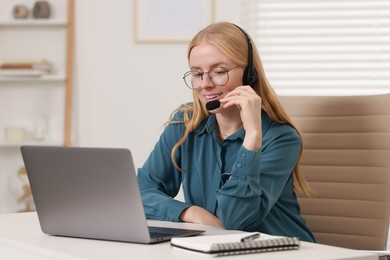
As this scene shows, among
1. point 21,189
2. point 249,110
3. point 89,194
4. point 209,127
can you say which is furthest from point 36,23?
point 89,194

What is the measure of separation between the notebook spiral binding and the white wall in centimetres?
286

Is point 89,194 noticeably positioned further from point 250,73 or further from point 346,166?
point 346,166

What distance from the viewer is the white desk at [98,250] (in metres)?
1.50

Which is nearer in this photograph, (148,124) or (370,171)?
(370,171)

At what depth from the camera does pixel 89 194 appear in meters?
1.71

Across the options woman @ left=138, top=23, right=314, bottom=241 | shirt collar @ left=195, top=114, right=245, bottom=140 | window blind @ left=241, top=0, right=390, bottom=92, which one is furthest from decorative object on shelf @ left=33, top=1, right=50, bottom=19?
shirt collar @ left=195, top=114, right=245, bottom=140

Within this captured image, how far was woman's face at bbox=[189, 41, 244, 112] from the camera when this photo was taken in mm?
2207

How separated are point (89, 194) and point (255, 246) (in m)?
0.41

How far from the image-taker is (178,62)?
14.4 ft

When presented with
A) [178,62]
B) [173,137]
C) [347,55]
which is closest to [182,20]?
[178,62]

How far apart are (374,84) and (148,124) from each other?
4.19ft

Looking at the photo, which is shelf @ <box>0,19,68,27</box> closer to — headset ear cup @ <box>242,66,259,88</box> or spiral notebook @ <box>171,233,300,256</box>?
headset ear cup @ <box>242,66,259,88</box>

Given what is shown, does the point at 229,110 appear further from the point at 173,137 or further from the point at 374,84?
the point at 374,84

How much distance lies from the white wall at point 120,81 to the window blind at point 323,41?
Answer: 0.51 metres
